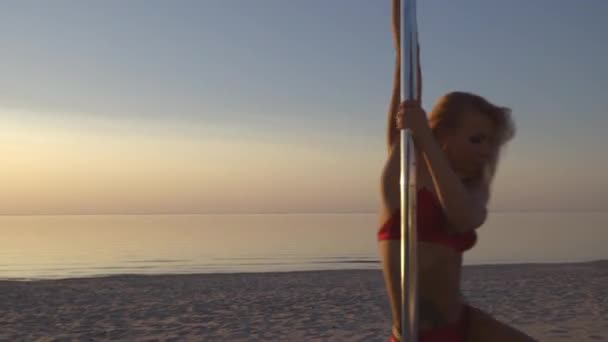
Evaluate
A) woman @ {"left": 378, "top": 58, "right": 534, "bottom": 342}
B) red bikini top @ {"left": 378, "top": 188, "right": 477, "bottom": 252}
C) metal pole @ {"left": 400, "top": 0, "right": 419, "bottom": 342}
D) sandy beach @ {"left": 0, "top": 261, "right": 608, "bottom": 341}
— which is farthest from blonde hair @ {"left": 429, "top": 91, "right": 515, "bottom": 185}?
sandy beach @ {"left": 0, "top": 261, "right": 608, "bottom": 341}

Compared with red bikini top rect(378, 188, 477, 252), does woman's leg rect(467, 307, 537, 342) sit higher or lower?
lower

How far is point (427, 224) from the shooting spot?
1588 millimetres

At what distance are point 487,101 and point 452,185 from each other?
439mm

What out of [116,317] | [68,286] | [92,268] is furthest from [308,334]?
[92,268]

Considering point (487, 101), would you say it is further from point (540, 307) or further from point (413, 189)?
point (540, 307)

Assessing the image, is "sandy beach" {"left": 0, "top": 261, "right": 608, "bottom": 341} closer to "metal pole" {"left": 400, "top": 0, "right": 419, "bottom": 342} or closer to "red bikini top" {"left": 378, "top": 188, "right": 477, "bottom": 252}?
"red bikini top" {"left": 378, "top": 188, "right": 477, "bottom": 252}

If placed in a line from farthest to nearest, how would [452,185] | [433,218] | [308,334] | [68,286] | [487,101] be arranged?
[68,286], [308,334], [487,101], [433,218], [452,185]

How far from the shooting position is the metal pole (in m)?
1.25

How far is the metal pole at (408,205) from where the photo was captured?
4.11 ft

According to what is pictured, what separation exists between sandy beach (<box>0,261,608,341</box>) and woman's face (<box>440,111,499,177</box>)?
24.4 ft

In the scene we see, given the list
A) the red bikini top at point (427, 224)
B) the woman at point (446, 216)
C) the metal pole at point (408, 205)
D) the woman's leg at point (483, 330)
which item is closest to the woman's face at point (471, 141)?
the woman at point (446, 216)

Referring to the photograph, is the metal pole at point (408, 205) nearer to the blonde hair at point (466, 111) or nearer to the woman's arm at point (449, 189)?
the woman's arm at point (449, 189)

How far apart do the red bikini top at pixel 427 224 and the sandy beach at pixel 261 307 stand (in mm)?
7470

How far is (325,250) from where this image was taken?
1470 inches
